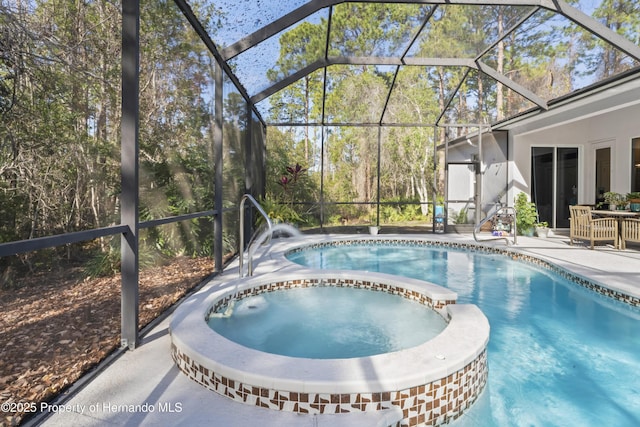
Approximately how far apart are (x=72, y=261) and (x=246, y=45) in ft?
12.7

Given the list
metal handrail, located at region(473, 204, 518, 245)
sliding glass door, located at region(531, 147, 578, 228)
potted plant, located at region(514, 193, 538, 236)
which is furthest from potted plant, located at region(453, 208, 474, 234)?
sliding glass door, located at region(531, 147, 578, 228)

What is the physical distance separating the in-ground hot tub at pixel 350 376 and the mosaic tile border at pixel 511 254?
264cm

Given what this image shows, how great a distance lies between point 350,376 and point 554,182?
10195 mm

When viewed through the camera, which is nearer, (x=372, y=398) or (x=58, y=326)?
(x=372, y=398)

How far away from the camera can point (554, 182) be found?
32.6 ft

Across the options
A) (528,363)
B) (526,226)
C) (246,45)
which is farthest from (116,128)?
(526,226)

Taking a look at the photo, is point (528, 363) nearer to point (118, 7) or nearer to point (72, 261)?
point (72, 261)

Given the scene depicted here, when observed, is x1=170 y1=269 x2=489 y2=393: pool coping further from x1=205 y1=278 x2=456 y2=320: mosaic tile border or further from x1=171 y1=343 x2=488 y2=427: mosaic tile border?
x1=205 y1=278 x2=456 y2=320: mosaic tile border

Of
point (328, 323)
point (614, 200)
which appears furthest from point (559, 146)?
point (328, 323)

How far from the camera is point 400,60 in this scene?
777 centimetres

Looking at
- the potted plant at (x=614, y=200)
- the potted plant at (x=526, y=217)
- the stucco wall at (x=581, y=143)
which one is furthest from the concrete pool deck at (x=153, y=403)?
the stucco wall at (x=581, y=143)

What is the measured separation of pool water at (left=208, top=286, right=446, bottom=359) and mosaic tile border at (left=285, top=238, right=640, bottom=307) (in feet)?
7.65

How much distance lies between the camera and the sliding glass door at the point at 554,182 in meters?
9.86

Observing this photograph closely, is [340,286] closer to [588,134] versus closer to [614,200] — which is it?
[614,200]
